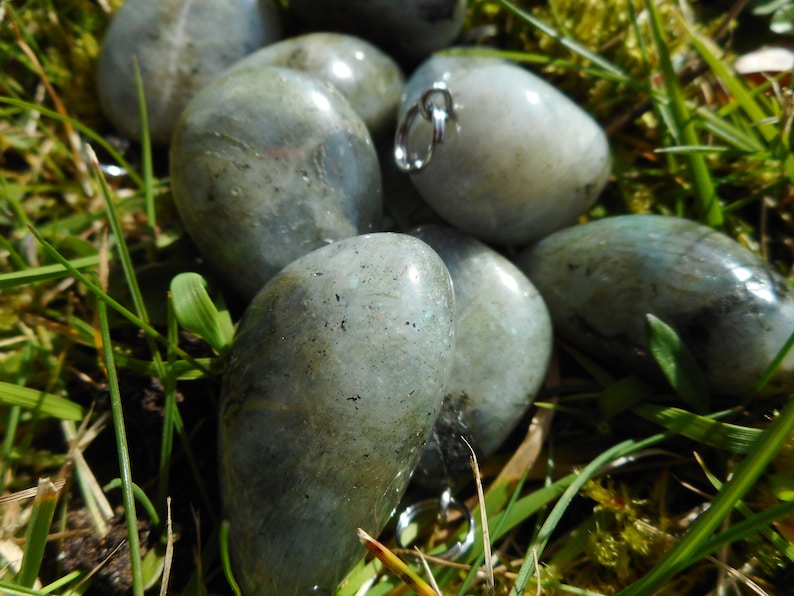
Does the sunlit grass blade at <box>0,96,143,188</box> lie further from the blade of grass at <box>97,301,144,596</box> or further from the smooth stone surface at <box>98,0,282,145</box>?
the blade of grass at <box>97,301,144,596</box>

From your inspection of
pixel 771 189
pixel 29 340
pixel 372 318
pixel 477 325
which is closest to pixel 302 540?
pixel 372 318

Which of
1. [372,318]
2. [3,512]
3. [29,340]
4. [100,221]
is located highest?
[372,318]

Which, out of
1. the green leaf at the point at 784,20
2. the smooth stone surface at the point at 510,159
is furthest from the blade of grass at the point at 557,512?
the green leaf at the point at 784,20

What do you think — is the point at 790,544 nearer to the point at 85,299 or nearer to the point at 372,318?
the point at 372,318

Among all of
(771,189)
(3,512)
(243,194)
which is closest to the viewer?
(3,512)

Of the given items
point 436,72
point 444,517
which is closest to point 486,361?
point 444,517

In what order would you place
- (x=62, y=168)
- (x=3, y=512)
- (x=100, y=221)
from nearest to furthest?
(x=3, y=512) < (x=100, y=221) < (x=62, y=168)
